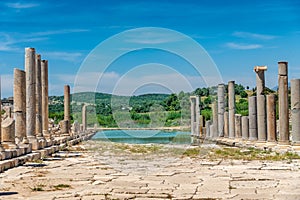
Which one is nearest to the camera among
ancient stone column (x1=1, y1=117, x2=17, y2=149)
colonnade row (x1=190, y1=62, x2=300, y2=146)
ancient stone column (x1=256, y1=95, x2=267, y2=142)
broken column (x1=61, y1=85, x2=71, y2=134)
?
ancient stone column (x1=1, y1=117, x2=17, y2=149)

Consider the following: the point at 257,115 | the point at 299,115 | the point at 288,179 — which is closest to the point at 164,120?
the point at 257,115

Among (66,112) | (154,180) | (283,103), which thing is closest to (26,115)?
(154,180)

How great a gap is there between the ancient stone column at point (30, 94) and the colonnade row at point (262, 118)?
30.7 ft

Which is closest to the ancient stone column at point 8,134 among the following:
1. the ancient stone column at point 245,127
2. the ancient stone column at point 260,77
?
the ancient stone column at point 260,77

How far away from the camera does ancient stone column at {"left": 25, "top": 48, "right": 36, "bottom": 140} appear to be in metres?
20.2

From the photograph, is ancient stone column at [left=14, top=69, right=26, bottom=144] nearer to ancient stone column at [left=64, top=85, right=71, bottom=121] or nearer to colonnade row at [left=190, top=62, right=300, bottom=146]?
colonnade row at [left=190, top=62, right=300, bottom=146]

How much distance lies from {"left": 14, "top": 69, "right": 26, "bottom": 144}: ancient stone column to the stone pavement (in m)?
2.48

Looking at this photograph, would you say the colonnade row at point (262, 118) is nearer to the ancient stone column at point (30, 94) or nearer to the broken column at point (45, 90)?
the ancient stone column at point (30, 94)

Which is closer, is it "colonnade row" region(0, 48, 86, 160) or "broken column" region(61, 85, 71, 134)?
"colonnade row" region(0, 48, 86, 160)

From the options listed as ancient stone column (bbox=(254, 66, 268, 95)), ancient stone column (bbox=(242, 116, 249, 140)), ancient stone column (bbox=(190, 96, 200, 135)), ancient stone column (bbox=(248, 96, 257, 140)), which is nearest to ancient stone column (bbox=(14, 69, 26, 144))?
ancient stone column (bbox=(254, 66, 268, 95))

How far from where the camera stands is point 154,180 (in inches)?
471

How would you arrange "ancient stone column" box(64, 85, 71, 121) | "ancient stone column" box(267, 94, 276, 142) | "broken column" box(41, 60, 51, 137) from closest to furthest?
"ancient stone column" box(267, 94, 276, 142), "broken column" box(41, 60, 51, 137), "ancient stone column" box(64, 85, 71, 121)

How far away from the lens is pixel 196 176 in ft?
41.6

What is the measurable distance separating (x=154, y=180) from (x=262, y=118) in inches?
537
